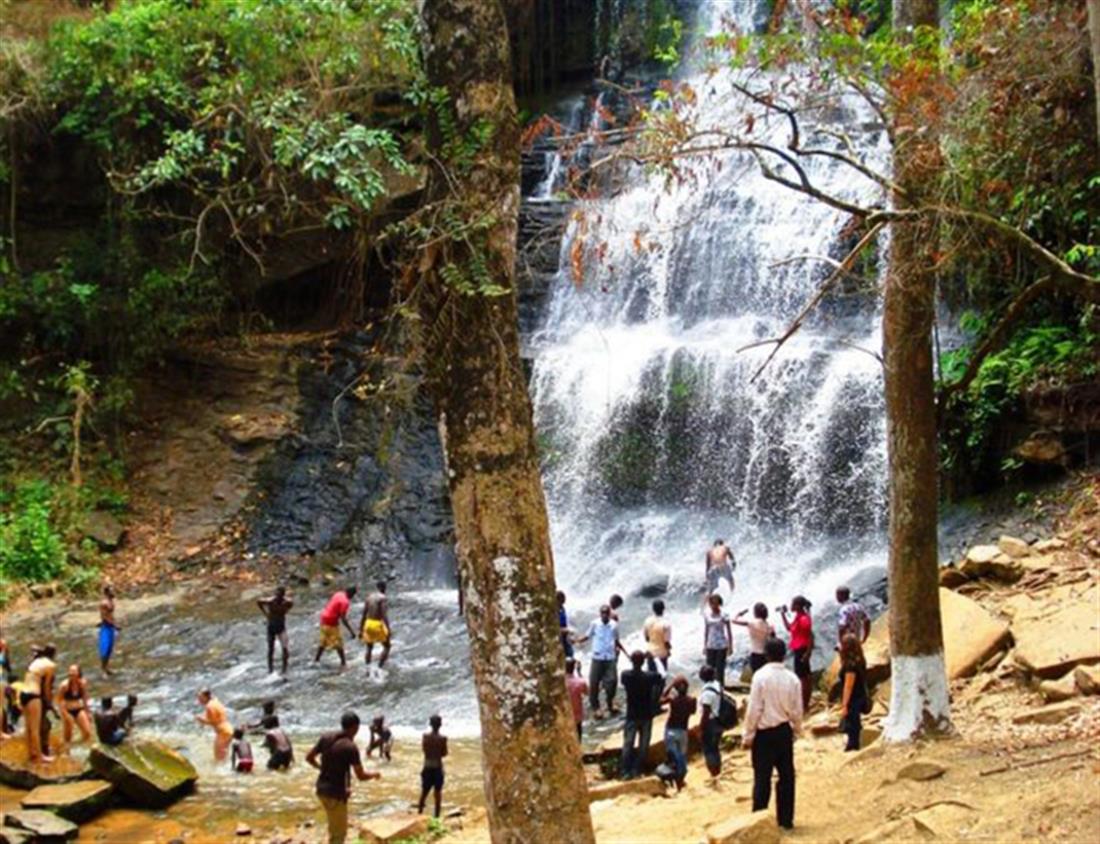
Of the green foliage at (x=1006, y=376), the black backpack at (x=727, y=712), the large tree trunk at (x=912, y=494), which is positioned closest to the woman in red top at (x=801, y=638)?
the black backpack at (x=727, y=712)

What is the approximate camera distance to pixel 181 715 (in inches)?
524

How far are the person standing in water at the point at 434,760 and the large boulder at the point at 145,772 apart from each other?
8.25 feet

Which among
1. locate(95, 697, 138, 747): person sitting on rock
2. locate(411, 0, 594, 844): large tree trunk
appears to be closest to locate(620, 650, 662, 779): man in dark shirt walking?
locate(95, 697, 138, 747): person sitting on rock

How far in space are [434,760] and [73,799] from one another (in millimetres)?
3409

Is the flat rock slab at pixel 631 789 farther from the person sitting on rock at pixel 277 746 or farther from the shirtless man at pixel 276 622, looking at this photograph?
the shirtless man at pixel 276 622

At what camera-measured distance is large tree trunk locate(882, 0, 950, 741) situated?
8.47m

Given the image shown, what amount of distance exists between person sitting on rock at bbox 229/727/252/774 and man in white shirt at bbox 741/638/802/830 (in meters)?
5.81

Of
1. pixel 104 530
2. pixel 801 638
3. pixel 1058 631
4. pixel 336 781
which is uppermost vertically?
pixel 104 530

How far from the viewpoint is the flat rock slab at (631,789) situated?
9938 millimetres

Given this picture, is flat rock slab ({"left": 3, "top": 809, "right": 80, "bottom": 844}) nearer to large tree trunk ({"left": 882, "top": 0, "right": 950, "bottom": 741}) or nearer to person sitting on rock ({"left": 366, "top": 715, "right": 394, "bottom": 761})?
person sitting on rock ({"left": 366, "top": 715, "right": 394, "bottom": 761})

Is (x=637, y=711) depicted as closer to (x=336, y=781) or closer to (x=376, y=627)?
(x=336, y=781)

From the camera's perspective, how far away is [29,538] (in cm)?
1903

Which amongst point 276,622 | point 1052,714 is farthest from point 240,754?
point 1052,714

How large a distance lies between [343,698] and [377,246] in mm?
9784
